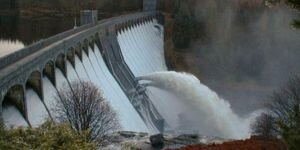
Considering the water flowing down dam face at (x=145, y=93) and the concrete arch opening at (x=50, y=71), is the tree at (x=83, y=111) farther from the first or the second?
the water flowing down dam face at (x=145, y=93)

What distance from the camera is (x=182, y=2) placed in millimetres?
100688

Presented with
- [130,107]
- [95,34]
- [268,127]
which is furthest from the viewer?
[95,34]

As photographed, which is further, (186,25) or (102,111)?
(186,25)

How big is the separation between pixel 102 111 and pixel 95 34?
2180 cm

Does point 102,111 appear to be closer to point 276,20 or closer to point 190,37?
point 190,37

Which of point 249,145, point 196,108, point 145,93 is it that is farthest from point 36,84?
point 196,108

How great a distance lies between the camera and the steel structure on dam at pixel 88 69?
25.2 metres

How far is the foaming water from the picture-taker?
5494cm

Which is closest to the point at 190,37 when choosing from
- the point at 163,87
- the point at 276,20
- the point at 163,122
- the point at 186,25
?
the point at 186,25

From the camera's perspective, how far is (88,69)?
41.2 metres

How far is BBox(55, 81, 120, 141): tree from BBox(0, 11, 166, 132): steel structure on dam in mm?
884

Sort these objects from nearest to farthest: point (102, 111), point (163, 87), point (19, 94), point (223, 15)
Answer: point (19, 94)
point (102, 111)
point (163, 87)
point (223, 15)

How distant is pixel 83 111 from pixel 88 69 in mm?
13733

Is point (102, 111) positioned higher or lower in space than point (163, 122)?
higher
